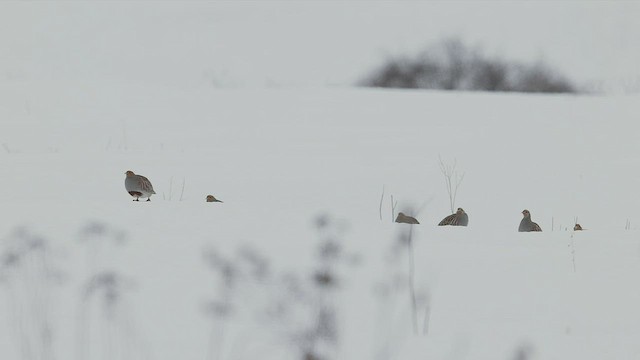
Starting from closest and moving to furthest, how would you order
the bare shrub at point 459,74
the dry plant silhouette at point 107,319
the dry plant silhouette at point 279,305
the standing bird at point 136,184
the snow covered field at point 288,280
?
the dry plant silhouette at point 279,305
the dry plant silhouette at point 107,319
the snow covered field at point 288,280
the standing bird at point 136,184
the bare shrub at point 459,74

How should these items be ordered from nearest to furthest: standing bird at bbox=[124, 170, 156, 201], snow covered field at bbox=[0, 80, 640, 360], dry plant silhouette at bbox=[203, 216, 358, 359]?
dry plant silhouette at bbox=[203, 216, 358, 359] → snow covered field at bbox=[0, 80, 640, 360] → standing bird at bbox=[124, 170, 156, 201]

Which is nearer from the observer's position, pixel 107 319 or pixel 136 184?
pixel 107 319

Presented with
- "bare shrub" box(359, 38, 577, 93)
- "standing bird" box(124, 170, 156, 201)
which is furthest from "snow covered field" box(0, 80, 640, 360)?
"bare shrub" box(359, 38, 577, 93)

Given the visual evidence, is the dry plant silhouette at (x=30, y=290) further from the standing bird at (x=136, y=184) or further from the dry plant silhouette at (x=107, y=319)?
the standing bird at (x=136, y=184)

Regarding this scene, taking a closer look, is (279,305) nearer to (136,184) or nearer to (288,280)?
(288,280)

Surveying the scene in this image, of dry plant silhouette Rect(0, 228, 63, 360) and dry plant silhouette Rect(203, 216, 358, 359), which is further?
dry plant silhouette Rect(0, 228, 63, 360)

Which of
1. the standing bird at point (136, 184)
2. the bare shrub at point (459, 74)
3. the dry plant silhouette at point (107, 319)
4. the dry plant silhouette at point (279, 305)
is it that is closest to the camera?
→ the dry plant silhouette at point (279, 305)

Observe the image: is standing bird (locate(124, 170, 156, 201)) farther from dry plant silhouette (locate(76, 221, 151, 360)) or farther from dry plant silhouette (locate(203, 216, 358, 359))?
dry plant silhouette (locate(203, 216, 358, 359))

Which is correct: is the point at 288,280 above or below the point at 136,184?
below

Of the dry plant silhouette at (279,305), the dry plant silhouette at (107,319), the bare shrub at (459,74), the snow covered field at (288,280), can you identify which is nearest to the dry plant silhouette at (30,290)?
the snow covered field at (288,280)

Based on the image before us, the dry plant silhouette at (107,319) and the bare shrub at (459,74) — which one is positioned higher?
the bare shrub at (459,74)

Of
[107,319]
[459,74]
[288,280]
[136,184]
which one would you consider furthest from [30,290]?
[459,74]

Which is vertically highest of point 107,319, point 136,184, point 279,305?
point 136,184

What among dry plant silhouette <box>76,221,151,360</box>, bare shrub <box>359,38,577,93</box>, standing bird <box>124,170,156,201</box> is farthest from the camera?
bare shrub <box>359,38,577,93</box>
